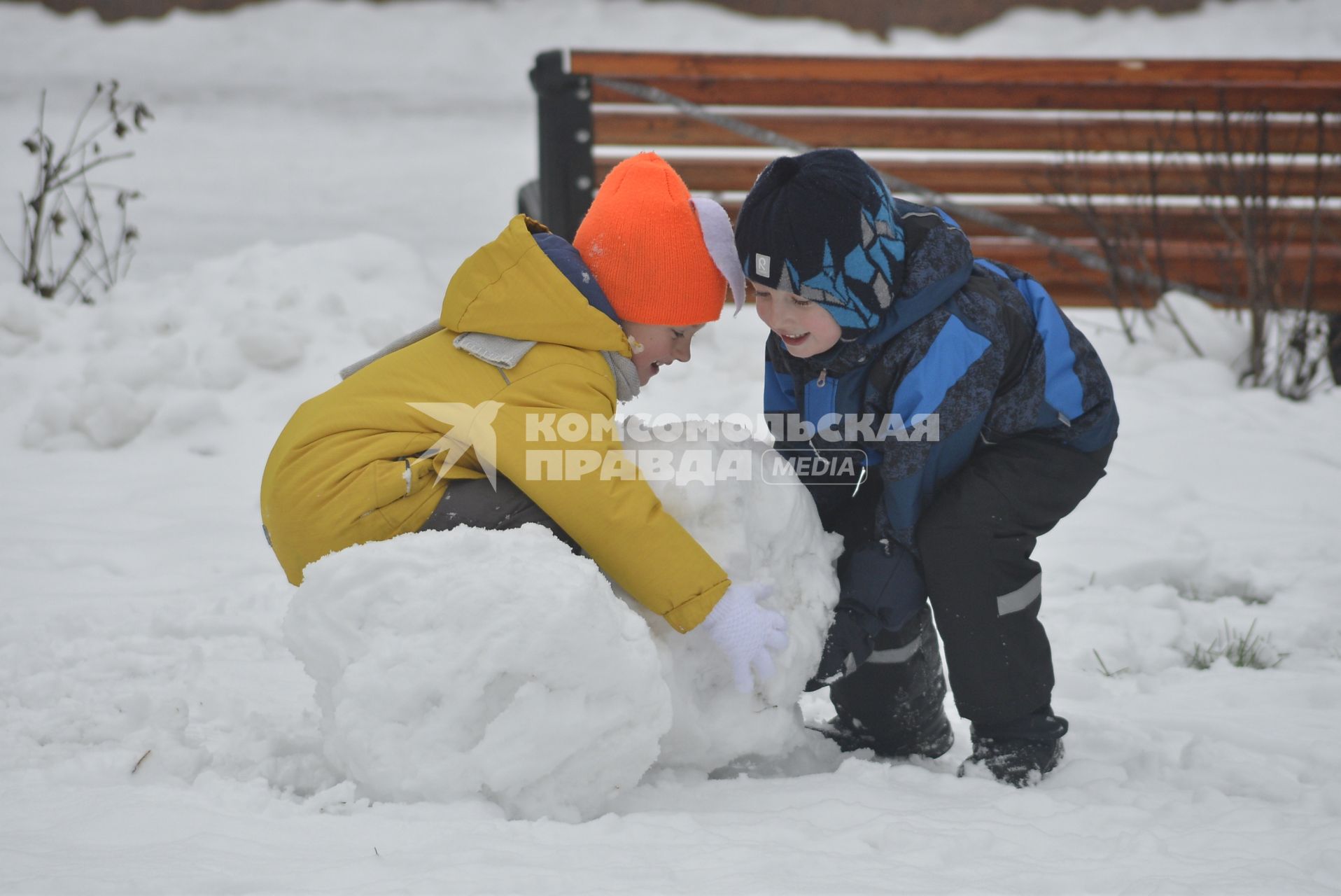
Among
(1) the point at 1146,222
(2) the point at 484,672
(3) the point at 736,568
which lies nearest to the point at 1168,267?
(1) the point at 1146,222

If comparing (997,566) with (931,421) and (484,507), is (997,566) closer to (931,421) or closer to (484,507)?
(931,421)

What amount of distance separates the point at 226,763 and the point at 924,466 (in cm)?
130

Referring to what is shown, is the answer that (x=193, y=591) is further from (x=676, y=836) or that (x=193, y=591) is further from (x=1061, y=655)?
(x=1061, y=655)

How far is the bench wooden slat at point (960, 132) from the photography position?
5.45m

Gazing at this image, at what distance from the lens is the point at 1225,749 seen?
7.30 feet

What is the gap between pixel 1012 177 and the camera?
5645 millimetres

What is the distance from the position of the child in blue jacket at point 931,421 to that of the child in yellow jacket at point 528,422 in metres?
0.19

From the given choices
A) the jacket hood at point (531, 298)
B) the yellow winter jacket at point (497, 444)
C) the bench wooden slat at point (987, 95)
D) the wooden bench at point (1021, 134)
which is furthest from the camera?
the bench wooden slat at point (987, 95)

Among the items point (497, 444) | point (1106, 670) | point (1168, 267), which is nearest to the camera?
point (497, 444)

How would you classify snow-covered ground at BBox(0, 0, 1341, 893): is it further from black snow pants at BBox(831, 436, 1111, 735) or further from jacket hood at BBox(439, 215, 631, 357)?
jacket hood at BBox(439, 215, 631, 357)

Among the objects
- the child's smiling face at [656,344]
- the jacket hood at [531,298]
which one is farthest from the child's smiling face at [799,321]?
the jacket hood at [531,298]

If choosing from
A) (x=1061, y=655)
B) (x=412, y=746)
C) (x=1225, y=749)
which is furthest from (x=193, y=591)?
(x=1225, y=749)

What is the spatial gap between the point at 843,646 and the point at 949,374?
520 mm

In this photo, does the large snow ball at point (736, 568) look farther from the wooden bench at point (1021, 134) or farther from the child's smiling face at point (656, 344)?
the wooden bench at point (1021, 134)
